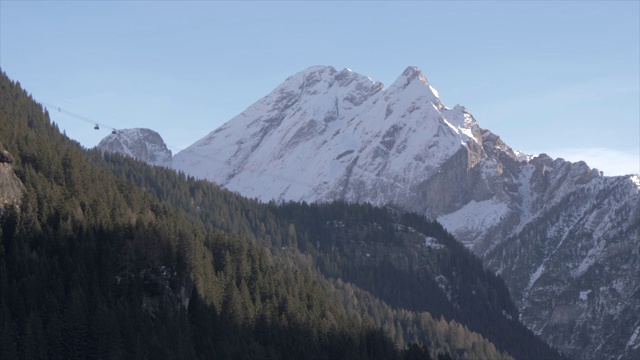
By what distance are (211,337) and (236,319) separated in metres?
8.99

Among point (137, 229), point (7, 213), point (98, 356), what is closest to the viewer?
point (98, 356)

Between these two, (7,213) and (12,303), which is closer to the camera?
(12,303)

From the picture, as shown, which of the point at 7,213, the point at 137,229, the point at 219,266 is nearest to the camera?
the point at 7,213

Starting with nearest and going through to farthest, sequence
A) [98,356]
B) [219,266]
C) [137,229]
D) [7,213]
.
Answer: [98,356] → [7,213] → [137,229] → [219,266]

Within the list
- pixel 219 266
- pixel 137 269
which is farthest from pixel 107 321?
pixel 219 266

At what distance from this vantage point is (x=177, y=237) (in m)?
180

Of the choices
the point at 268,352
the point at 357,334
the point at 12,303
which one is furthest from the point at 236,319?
the point at 12,303

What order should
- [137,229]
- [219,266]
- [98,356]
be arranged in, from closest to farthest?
[98,356]
[137,229]
[219,266]

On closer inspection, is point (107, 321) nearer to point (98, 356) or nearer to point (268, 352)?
point (98, 356)

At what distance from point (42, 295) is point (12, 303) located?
4062mm

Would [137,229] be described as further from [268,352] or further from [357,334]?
[357,334]

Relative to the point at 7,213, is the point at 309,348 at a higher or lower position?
lower

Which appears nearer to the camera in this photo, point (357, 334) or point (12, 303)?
point (12, 303)

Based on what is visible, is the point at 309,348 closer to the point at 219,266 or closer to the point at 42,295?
the point at 219,266
